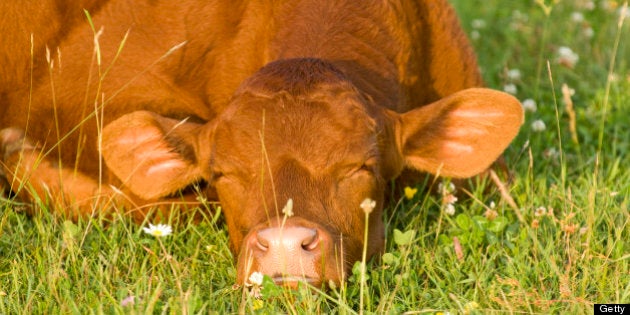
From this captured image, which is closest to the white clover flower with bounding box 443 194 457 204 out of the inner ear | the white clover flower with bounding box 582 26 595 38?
the inner ear

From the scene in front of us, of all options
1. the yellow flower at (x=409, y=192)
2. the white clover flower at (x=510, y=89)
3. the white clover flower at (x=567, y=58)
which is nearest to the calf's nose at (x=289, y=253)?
the yellow flower at (x=409, y=192)

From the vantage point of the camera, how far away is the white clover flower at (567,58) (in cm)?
898

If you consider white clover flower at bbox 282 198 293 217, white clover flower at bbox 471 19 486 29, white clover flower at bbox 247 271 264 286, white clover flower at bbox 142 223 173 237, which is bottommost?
white clover flower at bbox 471 19 486 29

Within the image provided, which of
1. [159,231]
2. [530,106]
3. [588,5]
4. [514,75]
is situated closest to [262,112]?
[159,231]

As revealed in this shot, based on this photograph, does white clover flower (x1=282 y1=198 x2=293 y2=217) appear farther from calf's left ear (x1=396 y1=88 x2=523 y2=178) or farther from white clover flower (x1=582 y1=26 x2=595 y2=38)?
white clover flower (x1=582 y1=26 x2=595 y2=38)

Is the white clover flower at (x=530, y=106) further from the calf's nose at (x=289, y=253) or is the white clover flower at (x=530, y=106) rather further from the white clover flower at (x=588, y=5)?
the calf's nose at (x=289, y=253)

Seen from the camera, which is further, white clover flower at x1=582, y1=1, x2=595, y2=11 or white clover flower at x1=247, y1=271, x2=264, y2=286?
white clover flower at x1=582, y1=1, x2=595, y2=11

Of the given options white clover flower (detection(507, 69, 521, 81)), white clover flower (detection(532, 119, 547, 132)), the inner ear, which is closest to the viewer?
the inner ear

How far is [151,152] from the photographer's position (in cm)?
588

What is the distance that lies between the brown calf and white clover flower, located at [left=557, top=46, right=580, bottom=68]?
77.5 inches

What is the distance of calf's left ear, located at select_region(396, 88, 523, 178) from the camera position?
582 cm

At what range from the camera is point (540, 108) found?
8.12 meters

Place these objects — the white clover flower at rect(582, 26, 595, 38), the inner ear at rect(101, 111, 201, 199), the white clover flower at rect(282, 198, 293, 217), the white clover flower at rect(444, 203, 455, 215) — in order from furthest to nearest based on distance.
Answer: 1. the white clover flower at rect(582, 26, 595, 38)
2. the white clover flower at rect(444, 203, 455, 215)
3. the inner ear at rect(101, 111, 201, 199)
4. the white clover flower at rect(282, 198, 293, 217)

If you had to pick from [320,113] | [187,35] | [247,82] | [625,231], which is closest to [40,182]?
[187,35]
